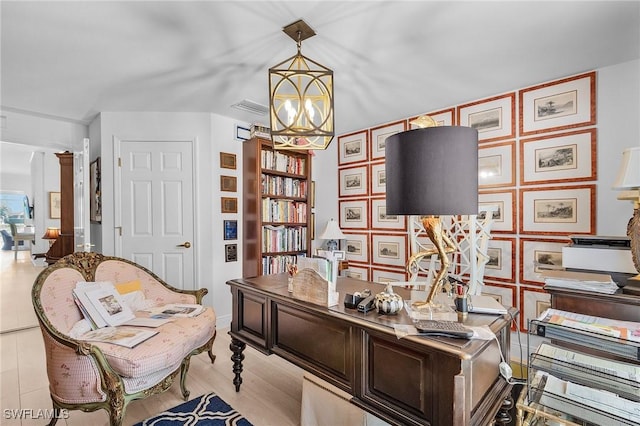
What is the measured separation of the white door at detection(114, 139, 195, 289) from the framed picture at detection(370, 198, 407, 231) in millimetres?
2125

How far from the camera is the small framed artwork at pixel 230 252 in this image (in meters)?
3.59

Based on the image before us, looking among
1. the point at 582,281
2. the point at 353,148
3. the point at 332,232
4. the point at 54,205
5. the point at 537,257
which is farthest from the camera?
the point at 54,205

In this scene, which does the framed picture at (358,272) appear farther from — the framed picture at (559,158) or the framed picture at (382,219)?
the framed picture at (559,158)

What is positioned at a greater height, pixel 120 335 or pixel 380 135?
pixel 380 135

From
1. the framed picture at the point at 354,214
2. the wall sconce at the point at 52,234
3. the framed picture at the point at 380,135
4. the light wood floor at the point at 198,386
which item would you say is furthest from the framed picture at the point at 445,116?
the wall sconce at the point at 52,234

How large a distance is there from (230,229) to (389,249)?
190cm

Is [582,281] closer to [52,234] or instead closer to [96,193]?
[96,193]

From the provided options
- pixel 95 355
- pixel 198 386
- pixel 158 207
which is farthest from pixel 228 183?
pixel 95 355

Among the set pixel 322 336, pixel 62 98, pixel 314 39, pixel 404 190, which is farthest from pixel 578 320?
pixel 62 98

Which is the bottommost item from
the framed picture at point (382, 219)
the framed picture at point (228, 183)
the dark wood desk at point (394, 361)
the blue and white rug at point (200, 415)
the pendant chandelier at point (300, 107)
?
the blue and white rug at point (200, 415)

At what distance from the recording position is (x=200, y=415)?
1922 mm

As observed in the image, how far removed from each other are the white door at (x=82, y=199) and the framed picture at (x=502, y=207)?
3918mm

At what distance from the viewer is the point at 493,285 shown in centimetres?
293

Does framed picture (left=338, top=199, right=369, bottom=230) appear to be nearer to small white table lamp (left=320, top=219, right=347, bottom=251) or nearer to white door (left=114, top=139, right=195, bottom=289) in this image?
small white table lamp (left=320, top=219, right=347, bottom=251)
